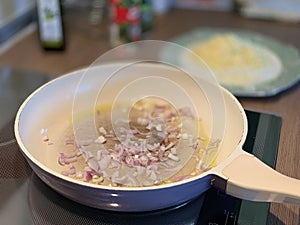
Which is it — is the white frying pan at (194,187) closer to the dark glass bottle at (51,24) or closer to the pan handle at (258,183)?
the pan handle at (258,183)

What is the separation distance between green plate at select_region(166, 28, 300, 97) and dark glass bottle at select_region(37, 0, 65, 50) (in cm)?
22

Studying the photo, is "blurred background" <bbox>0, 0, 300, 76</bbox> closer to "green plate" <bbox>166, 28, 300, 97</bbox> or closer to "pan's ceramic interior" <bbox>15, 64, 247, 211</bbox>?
"green plate" <bbox>166, 28, 300, 97</bbox>

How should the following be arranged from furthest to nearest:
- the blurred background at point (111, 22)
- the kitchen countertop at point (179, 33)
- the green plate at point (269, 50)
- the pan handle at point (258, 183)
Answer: the blurred background at point (111, 22) → the green plate at point (269, 50) → the kitchen countertop at point (179, 33) → the pan handle at point (258, 183)

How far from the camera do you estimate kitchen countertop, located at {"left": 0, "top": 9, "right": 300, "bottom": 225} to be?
731mm

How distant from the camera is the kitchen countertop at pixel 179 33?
0.73 metres

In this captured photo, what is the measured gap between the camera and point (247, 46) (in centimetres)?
103

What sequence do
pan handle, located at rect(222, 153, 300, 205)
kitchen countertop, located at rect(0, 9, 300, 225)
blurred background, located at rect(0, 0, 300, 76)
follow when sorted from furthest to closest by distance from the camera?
blurred background, located at rect(0, 0, 300, 76) < kitchen countertop, located at rect(0, 9, 300, 225) < pan handle, located at rect(222, 153, 300, 205)

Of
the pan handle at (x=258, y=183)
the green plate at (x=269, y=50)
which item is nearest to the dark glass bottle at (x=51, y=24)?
the green plate at (x=269, y=50)

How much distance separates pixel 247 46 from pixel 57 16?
1.32 feet

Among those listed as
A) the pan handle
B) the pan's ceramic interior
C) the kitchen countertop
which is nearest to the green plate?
the kitchen countertop

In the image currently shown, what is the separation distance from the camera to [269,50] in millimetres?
1028

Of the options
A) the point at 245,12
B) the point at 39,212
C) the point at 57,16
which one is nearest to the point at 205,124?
the point at 39,212

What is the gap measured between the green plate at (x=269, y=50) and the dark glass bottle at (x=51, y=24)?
22cm

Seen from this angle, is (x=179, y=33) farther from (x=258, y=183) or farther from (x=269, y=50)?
(x=258, y=183)
